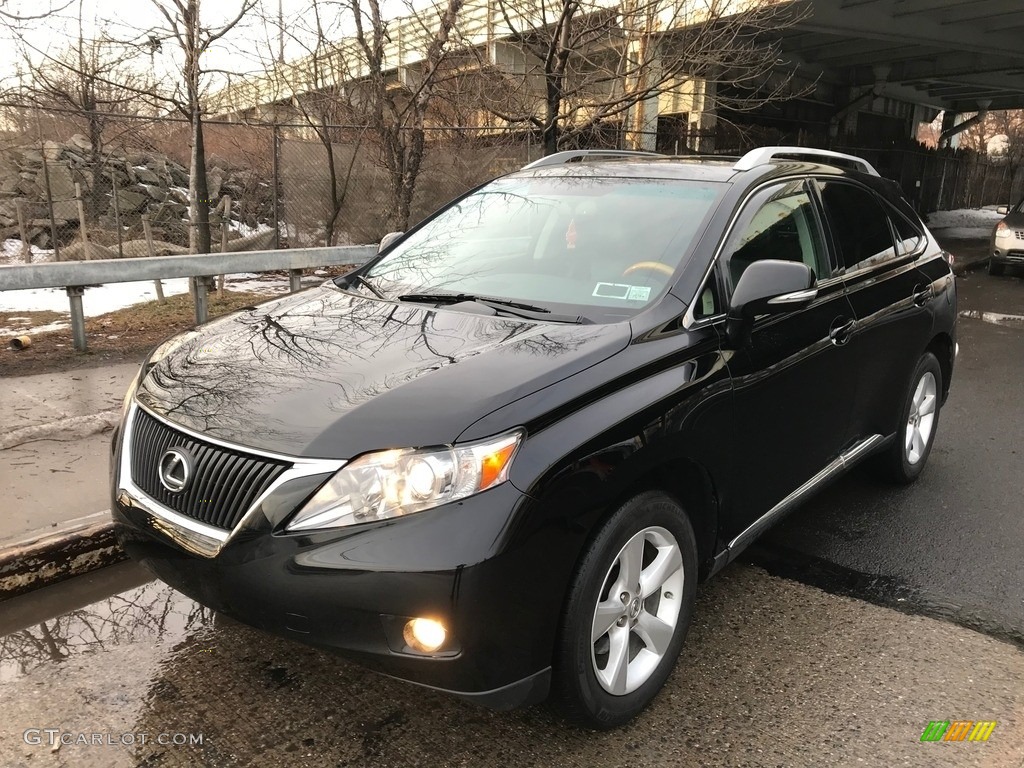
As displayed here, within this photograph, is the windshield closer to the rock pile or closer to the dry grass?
the dry grass

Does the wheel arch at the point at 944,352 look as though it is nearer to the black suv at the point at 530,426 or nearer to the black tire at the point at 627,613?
the black suv at the point at 530,426

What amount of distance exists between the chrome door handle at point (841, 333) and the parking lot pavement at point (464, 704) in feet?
3.86

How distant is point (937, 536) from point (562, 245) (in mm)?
2466

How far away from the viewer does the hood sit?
7.43ft

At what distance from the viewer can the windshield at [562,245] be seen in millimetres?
3117

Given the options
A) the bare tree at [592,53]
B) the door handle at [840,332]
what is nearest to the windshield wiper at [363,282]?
the door handle at [840,332]

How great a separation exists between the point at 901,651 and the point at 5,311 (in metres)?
8.39

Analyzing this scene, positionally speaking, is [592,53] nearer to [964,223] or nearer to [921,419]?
[921,419]

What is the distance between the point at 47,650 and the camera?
118 inches

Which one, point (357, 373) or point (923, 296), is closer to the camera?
point (357, 373)

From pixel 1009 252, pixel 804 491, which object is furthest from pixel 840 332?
pixel 1009 252

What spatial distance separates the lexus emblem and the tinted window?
6.75ft

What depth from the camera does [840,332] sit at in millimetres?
3607

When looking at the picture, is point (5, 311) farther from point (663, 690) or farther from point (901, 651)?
point (901, 651)
